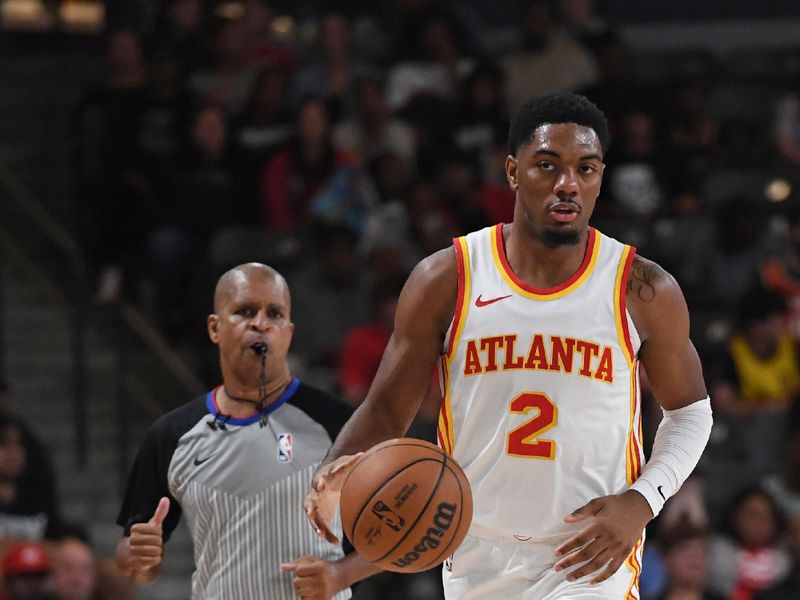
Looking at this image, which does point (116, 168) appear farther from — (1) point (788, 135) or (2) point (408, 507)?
(2) point (408, 507)

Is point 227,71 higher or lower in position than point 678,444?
higher

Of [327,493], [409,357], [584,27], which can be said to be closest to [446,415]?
[409,357]

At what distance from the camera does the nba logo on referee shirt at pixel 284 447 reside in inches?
202

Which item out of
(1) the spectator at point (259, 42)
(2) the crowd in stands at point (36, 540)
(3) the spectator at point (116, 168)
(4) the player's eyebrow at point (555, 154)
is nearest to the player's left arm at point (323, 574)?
(4) the player's eyebrow at point (555, 154)

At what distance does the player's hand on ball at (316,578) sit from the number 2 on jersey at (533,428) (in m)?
0.86

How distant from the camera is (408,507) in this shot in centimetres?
414

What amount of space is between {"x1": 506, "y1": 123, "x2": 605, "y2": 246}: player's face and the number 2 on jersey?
0.46m

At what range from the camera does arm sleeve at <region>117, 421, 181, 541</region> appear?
205 inches

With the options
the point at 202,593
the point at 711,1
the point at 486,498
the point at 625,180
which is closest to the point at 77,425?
the point at 625,180

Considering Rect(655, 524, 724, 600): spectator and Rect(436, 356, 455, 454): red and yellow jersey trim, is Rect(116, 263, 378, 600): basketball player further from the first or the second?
Rect(655, 524, 724, 600): spectator

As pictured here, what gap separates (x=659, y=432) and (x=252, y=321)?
145 centimetres

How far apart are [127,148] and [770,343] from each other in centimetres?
436

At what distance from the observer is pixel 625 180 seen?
10477mm

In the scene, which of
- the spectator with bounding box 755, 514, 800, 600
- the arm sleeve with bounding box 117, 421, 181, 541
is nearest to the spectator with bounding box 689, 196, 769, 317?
the spectator with bounding box 755, 514, 800, 600
